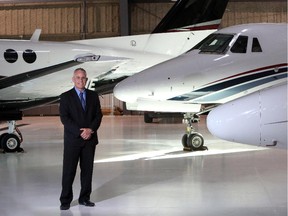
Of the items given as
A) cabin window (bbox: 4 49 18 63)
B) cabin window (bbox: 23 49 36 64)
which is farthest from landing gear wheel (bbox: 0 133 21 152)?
cabin window (bbox: 23 49 36 64)

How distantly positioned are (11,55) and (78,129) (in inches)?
365

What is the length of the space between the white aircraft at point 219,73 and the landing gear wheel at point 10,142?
3.12 meters

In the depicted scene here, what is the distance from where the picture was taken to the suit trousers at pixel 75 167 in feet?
21.5

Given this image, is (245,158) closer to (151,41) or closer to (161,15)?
(151,41)

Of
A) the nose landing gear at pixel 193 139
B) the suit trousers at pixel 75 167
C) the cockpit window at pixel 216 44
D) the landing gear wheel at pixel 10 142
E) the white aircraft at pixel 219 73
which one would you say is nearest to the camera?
the suit trousers at pixel 75 167

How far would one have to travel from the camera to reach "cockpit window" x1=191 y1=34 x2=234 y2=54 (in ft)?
35.6

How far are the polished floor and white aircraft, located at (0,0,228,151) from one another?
1.37 m

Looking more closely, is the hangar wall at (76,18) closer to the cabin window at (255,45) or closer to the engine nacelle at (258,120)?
the cabin window at (255,45)

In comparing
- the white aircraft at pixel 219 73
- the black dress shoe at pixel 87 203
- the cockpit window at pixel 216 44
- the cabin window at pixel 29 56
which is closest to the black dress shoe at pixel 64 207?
the black dress shoe at pixel 87 203

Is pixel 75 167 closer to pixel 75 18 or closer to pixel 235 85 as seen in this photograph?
pixel 235 85

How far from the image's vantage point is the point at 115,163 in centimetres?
1043

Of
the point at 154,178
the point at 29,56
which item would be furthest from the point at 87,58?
the point at 154,178

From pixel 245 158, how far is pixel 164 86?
2200mm

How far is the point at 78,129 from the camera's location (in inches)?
253
